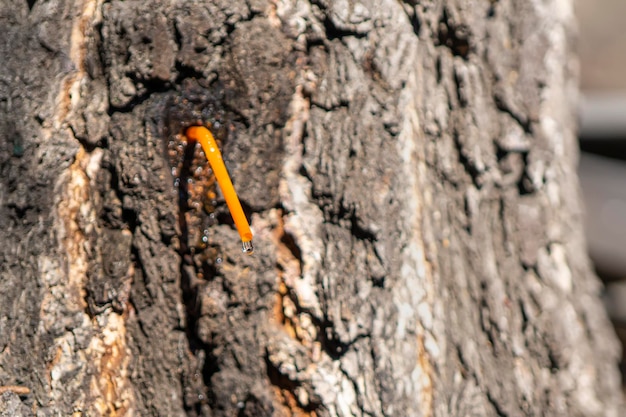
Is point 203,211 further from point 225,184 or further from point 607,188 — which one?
point 607,188

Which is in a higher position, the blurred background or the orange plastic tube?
the orange plastic tube

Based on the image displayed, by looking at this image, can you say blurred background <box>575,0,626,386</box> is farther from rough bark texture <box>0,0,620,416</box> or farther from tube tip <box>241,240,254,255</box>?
tube tip <box>241,240,254,255</box>

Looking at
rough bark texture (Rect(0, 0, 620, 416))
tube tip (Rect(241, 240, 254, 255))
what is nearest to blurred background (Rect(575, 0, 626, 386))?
A: rough bark texture (Rect(0, 0, 620, 416))

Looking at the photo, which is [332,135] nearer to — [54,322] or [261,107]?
[261,107]

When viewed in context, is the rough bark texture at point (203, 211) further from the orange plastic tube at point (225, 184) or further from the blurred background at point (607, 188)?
the blurred background at point (607, 188)

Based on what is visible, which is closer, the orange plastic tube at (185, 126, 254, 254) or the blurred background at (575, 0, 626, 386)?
the orange plastic tube at (185, 126, 254, 254)

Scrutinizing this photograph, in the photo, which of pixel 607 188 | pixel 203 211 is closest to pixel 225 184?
pixel 203 211

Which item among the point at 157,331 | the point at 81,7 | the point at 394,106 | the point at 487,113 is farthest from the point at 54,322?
the point at 487,113
